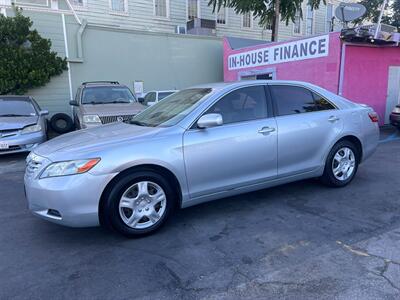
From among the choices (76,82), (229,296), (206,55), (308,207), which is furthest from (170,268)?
(206,55)

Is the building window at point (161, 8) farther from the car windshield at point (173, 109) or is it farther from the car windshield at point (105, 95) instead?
the car windshield at point (173, 109)

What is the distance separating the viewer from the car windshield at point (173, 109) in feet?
12.8

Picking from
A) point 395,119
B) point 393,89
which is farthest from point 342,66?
point 393,89

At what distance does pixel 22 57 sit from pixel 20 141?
4888 mm

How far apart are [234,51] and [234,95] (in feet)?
34.5

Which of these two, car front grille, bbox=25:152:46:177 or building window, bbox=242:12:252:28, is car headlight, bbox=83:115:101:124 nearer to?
car front grille, bbox=25:152:46:177

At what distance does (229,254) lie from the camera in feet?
10.4

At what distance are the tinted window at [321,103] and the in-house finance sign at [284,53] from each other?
590cm

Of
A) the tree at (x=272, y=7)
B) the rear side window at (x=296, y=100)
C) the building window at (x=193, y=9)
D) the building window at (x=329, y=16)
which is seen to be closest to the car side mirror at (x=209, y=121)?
the rear side window at (x=296, y=100)

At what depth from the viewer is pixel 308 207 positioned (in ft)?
14.0

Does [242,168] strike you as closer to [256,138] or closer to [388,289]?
[256,138]

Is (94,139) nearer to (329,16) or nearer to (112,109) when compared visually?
(112,109)

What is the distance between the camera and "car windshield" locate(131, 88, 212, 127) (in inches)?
154

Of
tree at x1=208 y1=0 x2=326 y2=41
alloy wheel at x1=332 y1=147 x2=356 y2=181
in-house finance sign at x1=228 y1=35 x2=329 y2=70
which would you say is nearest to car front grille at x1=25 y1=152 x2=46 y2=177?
alloy wheel at x1=332 y1=147 x2=356 y2=181
